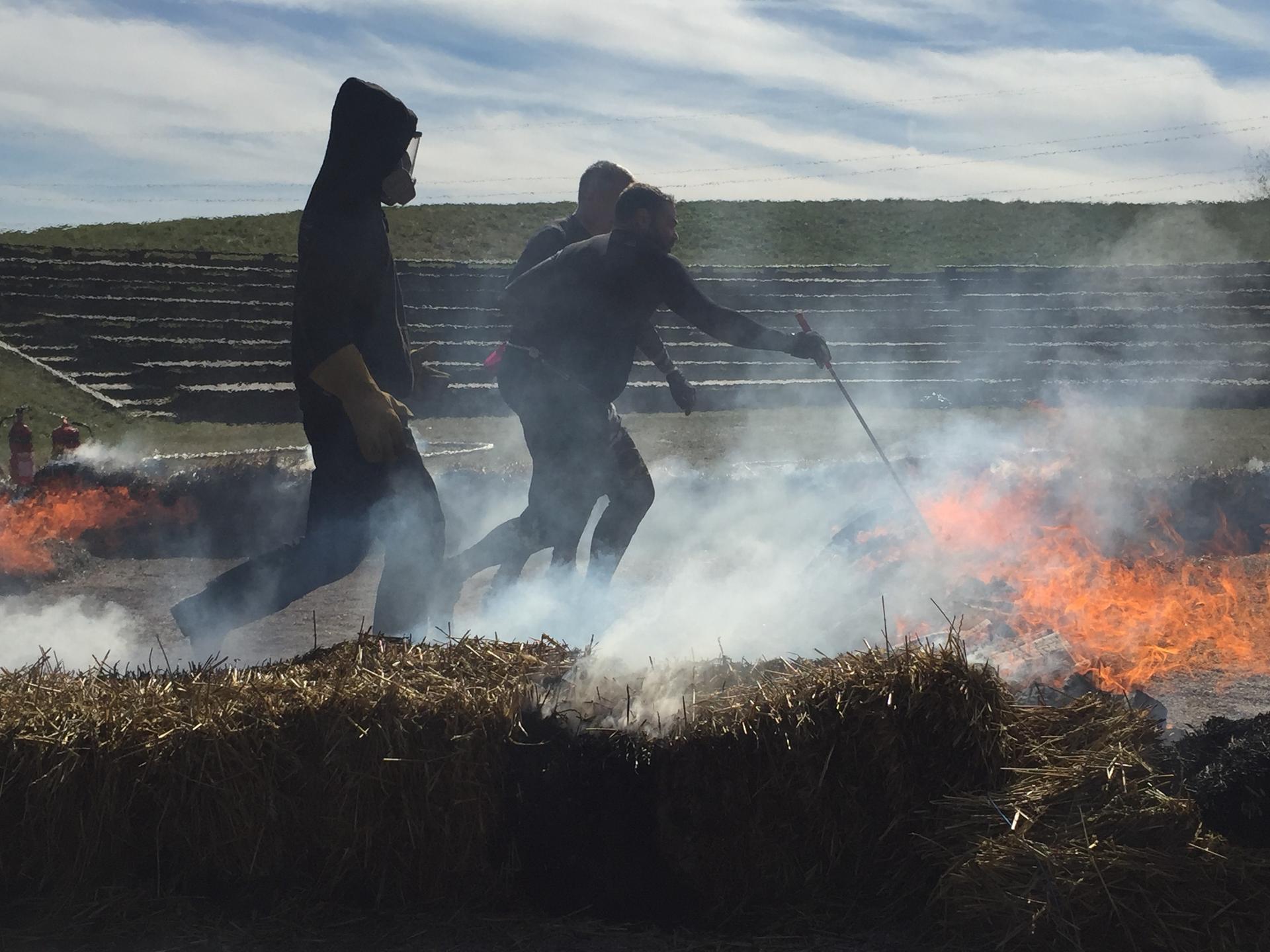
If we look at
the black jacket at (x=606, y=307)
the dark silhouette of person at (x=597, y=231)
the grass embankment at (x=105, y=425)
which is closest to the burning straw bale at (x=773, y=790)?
the black jacket at (x=606, y=307)

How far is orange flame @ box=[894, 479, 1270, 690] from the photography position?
528cm

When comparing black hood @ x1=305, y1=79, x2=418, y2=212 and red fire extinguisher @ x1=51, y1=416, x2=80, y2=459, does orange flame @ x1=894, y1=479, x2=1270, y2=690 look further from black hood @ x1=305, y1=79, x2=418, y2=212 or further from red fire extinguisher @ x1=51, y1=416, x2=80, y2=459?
red fire extinguisher @ x1=51, y1=416, x2=80, y2=459

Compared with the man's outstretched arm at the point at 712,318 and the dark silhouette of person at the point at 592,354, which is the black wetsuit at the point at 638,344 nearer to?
the dark silhouette of person at the point at 592,354

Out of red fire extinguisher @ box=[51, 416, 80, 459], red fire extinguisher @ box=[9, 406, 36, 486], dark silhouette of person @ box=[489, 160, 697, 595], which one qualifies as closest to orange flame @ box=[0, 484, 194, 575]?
red fire extinguisher @ box=[9, 406, 36, 486]

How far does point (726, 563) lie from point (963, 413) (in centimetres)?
1003

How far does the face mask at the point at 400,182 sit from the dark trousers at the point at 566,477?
1.27m

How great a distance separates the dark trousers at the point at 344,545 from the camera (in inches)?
175

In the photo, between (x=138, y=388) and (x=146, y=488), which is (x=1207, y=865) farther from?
(x=138, y=388)

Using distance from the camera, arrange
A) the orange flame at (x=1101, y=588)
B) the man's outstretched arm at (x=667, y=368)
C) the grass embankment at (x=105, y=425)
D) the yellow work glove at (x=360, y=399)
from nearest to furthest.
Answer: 1. the yellow work glove at (x=360, y=399)
2. the orange flame at (x=1101, y=588)
3. the man's outstretched arm at (x=667, y=368)
4. the grass embankment at (x=105, y=425)

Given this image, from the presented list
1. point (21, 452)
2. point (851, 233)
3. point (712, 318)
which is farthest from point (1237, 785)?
point (851, 233)

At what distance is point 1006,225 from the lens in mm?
34156

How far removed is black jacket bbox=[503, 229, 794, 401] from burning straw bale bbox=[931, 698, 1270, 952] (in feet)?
9.53

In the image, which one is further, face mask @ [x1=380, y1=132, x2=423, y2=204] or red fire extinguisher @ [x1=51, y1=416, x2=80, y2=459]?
red fire extinguisher @ [x1=51, y1=416, x2=80, y2=459]

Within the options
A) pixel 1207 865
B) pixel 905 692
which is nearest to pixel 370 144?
pixel 905 692
